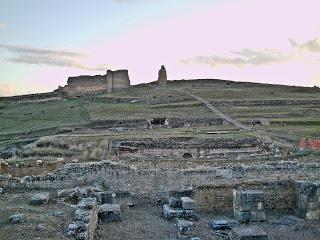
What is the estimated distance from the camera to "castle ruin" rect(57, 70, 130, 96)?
69250mm

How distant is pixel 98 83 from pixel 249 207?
185 feet

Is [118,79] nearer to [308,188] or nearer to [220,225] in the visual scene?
[308,188]

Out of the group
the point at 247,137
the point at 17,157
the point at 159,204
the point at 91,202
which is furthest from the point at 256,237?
the point at 247,137

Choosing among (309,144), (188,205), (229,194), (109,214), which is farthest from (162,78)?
(109,214)

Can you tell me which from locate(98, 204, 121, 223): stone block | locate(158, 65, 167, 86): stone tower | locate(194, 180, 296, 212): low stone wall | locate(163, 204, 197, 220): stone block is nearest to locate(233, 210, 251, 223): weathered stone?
locate(163, 204, 197, 220): stone block

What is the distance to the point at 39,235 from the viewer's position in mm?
11109

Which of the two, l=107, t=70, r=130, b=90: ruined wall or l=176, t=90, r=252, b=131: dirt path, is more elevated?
l=107, t=70, r=130, b=90: ruined wall

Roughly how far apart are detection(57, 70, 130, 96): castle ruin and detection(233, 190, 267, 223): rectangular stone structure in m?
55.2

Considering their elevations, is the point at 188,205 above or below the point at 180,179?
below

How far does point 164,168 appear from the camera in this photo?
65.1ft

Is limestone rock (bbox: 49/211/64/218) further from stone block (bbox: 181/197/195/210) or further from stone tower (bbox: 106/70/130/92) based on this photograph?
stone tower (bbox: 106/70/130/92)

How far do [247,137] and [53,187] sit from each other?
17.8 meters

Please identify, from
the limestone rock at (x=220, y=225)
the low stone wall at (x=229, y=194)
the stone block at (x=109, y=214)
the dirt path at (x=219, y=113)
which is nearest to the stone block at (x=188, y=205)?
the limestone rock at (x=220, y=225)

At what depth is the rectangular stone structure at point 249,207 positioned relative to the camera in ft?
49.6
